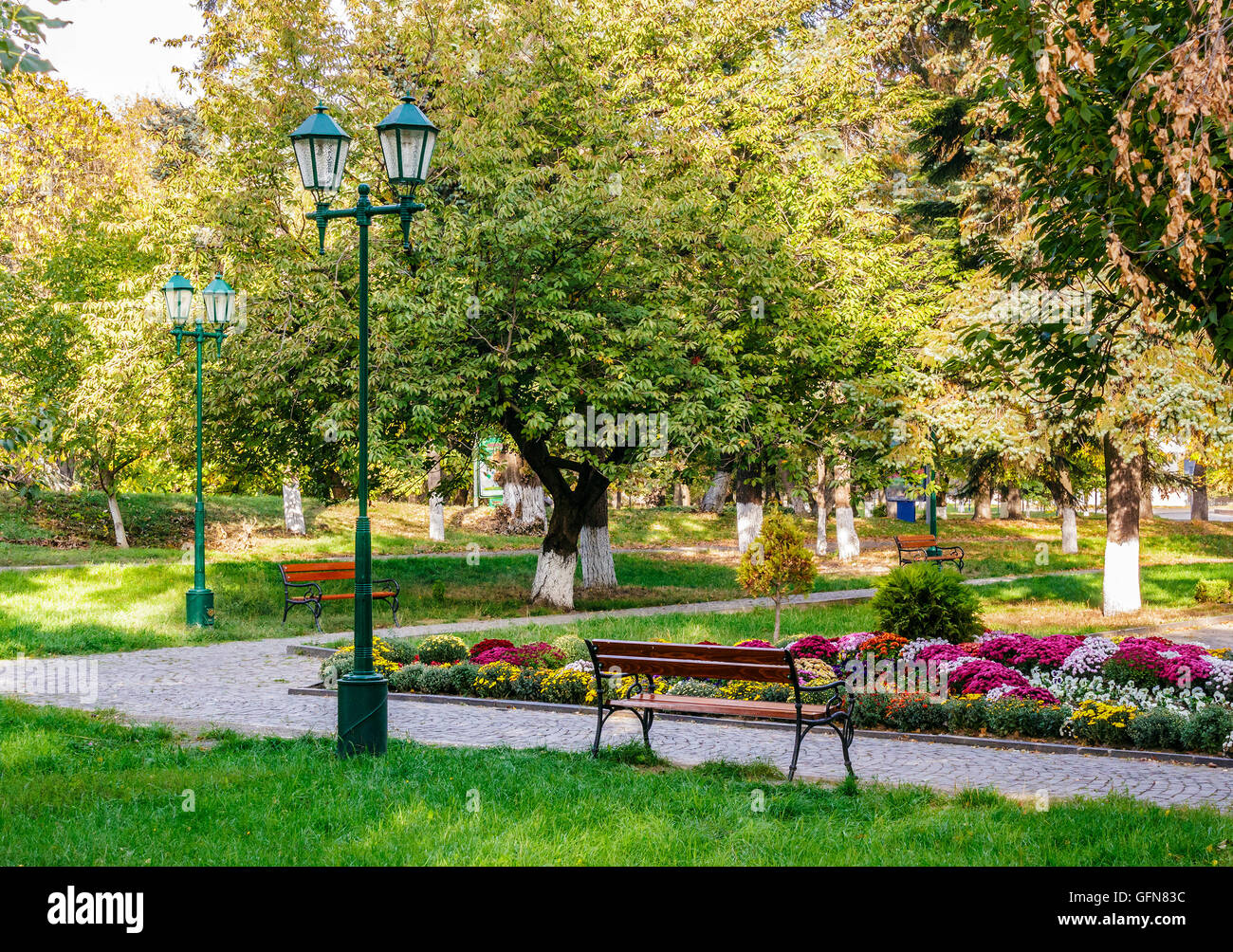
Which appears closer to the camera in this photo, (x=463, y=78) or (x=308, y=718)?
(x=308, y=718)

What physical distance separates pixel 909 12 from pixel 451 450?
16.0 m

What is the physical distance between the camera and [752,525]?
27.0 metres

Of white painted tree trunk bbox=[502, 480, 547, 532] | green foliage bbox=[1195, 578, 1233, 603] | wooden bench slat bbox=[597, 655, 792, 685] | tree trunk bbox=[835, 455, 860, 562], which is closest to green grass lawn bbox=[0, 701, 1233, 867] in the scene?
wooden bench slat bbox=[597, 655, 792, 685]

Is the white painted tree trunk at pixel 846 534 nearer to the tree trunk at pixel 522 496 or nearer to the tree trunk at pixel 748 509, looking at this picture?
the tree trunk at pixel 748 509

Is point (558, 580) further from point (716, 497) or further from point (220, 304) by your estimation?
point (716, 497)

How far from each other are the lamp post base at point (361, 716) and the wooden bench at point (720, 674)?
1619 mm

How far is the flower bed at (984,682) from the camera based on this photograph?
874 cm

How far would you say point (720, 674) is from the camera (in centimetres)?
804

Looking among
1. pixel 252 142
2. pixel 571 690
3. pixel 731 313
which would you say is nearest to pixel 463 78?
pixel 252 142

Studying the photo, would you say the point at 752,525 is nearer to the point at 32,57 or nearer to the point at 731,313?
the point at 731,313

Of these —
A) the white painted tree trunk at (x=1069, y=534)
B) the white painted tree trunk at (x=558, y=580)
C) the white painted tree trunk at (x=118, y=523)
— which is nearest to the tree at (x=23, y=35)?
the white painted tree trunk at (x=558, y=580)

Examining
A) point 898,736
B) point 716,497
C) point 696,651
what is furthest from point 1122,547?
point 716,497

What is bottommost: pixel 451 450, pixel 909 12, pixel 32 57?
pixel 451 450
